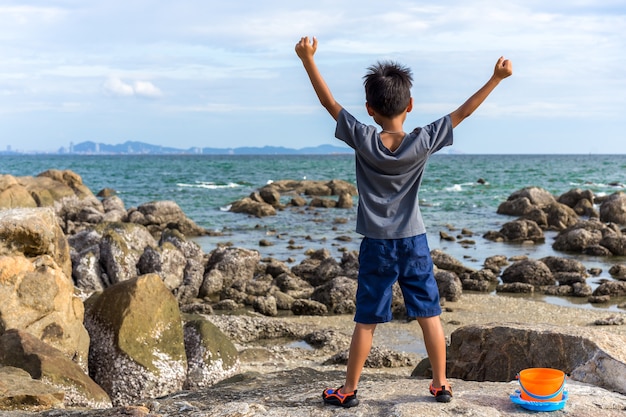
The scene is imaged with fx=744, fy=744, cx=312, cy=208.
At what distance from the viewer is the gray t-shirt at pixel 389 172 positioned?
4.34m

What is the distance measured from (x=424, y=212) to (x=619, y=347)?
2589 centimetres

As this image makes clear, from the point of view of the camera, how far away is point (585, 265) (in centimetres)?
1681

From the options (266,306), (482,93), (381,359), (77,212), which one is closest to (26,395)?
(482,93)

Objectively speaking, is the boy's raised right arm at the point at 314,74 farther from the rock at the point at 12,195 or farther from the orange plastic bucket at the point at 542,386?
the rock at the point at 12,195

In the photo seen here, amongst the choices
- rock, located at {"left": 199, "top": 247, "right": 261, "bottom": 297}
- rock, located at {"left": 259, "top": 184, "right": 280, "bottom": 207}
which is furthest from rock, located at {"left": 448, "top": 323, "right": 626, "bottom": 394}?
rock, located at {"left": 259, "top": 184, "right": 280, "bottom": 207}

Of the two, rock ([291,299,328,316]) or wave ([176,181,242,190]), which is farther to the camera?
wave ([176,181,242,190])

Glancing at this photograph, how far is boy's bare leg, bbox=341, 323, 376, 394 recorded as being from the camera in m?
4.46

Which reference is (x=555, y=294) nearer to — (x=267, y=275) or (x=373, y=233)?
(x=267, y=275)

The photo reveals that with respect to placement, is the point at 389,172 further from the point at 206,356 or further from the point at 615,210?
the point at 615,210

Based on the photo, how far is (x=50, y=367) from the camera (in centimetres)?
614

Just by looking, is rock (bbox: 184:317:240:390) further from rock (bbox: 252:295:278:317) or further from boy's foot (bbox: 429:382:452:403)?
boy's foot (bbox: 429:382:452:403)

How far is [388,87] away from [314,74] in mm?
467

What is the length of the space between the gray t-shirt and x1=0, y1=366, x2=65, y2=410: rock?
2.56 metres

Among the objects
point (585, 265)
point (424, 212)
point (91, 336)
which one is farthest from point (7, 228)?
point (424, 212)
